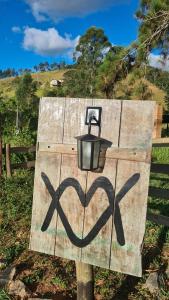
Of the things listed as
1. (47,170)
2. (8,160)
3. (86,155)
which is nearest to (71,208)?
(47,170)

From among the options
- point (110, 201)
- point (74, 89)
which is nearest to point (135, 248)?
point (110, 201)

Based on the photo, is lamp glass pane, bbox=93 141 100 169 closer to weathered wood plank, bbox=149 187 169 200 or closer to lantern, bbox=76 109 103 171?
lantern, bbox=76 109 103 171

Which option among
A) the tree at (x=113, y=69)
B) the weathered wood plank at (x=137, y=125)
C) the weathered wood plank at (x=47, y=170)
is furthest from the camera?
the tree at (x=113, y=69)

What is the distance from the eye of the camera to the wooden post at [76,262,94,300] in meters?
3.47

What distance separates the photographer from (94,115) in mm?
3152

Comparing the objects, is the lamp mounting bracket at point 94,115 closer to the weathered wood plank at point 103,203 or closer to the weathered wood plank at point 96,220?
the weathered wood plank at point 103,203

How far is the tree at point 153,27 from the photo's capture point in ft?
38.3

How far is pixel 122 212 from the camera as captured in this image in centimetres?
307

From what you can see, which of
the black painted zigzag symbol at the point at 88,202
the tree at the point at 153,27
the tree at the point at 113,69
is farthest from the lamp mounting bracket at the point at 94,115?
the tree at the point at 113,69

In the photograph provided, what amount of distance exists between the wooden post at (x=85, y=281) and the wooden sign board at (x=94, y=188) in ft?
0.84

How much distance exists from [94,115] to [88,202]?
0.70 m

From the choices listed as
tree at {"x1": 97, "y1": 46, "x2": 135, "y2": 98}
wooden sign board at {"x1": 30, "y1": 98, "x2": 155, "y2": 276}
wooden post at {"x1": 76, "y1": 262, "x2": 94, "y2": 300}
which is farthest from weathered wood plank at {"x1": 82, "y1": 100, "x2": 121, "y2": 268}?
tree at {"x1": 97, "y1": 46, "x2": 135, "y2": 98}

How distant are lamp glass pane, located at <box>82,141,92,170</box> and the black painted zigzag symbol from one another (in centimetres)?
16

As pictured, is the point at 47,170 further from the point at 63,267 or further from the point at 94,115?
the point at 63,267
